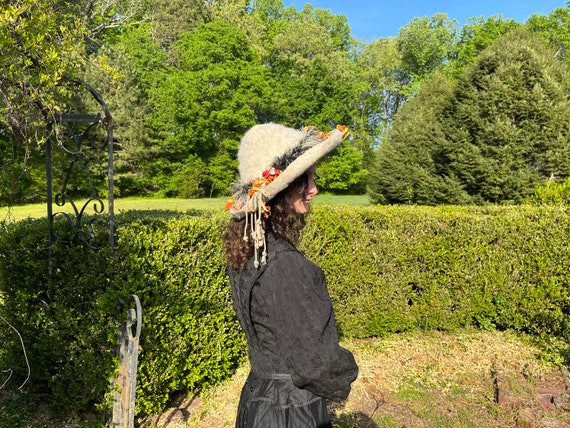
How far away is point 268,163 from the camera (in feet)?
5.49

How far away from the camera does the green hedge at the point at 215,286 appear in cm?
371

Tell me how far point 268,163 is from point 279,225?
25 centimetres

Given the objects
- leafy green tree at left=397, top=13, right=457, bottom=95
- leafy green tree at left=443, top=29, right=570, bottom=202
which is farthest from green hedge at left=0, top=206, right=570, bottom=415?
leafy green tree at left=397, top=13, right=457, bottom=95

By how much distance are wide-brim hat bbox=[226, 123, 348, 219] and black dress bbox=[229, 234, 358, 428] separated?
187 millimetres

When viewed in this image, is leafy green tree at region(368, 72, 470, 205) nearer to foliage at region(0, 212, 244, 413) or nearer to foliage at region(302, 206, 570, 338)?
foliage at region(302, 206, 570, 338)

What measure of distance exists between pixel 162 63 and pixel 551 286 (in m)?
34.6

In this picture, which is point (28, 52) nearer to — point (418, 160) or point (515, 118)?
point (515, 118)

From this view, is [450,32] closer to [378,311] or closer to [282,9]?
[282,9]

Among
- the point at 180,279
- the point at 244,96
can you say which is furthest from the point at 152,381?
the point at 244,96

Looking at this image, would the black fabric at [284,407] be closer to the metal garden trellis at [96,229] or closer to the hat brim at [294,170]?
the hat brim at [294,170]

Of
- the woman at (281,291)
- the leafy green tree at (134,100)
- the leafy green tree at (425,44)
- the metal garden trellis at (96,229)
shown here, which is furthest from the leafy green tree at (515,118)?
the leafy green tree at (425,44)

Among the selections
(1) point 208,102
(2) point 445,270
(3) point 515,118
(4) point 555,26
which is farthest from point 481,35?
(2) point 445,270

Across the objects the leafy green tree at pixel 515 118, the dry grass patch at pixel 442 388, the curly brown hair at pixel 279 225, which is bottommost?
the dry grass patch at pixel 442 388

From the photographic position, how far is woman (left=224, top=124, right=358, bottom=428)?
1523 mm
